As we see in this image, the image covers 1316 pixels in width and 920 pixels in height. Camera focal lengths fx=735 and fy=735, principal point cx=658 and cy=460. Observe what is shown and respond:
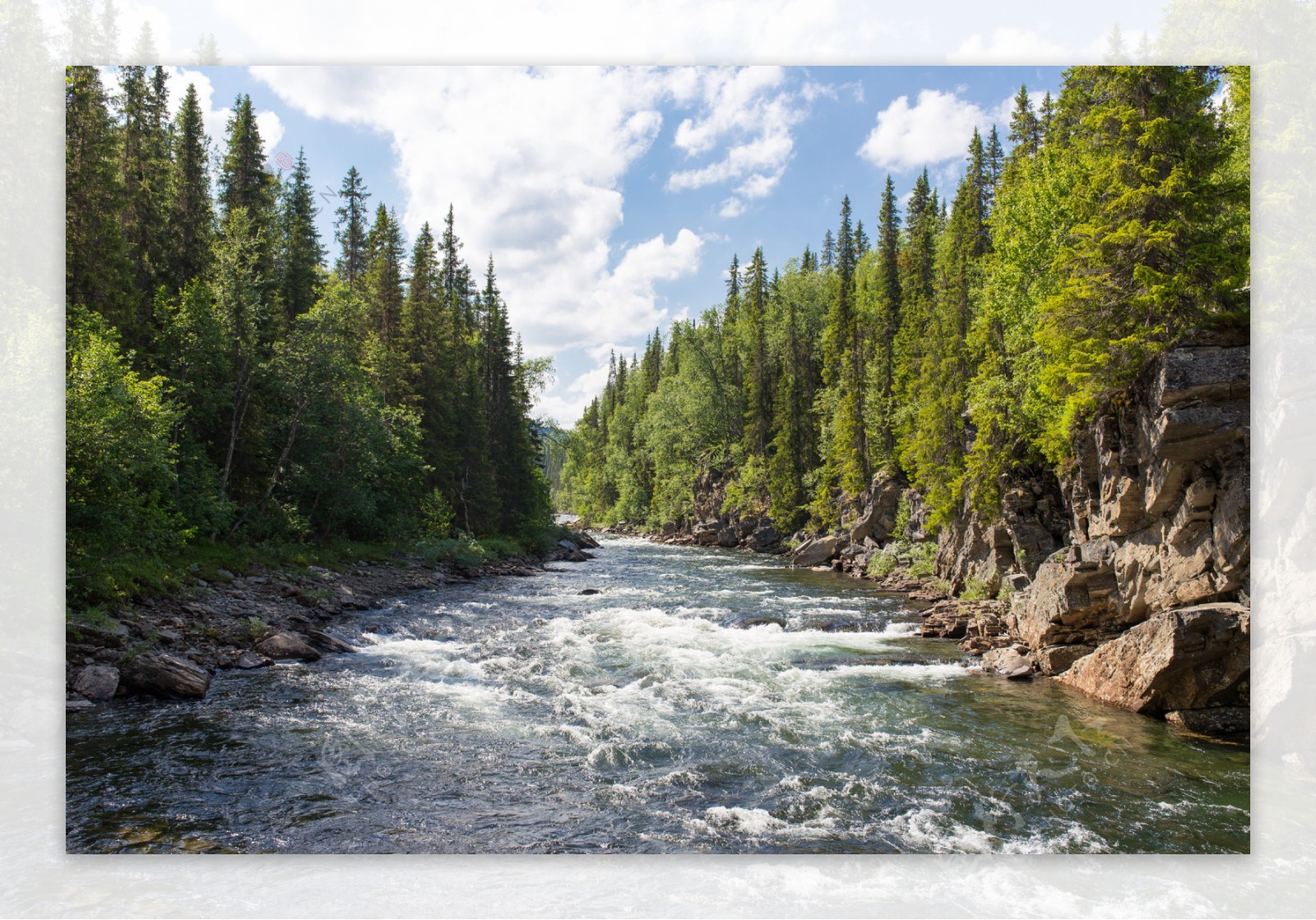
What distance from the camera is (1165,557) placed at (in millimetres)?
11055

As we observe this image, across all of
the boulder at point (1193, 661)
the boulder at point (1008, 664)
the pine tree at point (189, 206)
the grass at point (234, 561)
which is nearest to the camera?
the boulder at point (1193, 661)

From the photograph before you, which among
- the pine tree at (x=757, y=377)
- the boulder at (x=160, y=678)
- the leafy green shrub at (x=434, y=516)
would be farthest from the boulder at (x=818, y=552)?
the boulder at (x=160, y=678)

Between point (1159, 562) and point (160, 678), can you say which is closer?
point (160, 678)

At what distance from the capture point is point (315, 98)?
24.8ft

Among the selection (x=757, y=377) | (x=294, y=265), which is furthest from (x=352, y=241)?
(x=757, y=377)

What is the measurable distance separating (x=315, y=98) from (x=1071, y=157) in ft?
57.7

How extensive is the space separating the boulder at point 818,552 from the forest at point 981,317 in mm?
3462

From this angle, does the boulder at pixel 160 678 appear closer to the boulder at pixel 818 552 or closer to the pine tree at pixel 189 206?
the pine tree at pixel 189 206

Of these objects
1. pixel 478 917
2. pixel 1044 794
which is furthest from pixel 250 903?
pixel 1044 794

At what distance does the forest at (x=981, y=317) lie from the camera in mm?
10406

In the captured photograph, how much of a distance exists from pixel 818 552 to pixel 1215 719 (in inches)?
1004

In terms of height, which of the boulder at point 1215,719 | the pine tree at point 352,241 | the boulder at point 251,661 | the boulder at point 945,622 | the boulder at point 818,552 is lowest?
the boulder at point 818,552

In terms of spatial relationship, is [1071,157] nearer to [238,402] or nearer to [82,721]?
[82,721]

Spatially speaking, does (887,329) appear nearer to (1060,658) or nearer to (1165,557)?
(1060,658)
